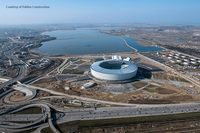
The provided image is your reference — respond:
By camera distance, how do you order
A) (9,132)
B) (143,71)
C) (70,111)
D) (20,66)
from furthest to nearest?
1. (20,66)
2. (143,71)
3. (70,111)
4. (9,132)

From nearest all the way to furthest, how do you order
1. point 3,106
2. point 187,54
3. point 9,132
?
point 9,132 → point 3,106 → point 187,54

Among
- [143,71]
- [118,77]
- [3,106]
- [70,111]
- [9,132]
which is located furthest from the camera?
[143,71]

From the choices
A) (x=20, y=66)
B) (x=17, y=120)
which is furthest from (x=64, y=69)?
(x=17, y=120)

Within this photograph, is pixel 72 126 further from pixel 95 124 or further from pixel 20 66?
pixel 20 66

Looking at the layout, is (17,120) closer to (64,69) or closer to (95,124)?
(95,124)

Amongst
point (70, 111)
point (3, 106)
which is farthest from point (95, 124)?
point (3, 106)

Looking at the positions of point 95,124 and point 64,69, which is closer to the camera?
point 95,124

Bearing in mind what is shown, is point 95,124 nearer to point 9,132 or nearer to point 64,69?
point 9,132

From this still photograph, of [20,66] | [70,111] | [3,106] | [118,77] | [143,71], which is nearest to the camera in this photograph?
[70,111]

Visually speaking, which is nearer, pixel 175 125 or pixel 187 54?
pixel 175 125
